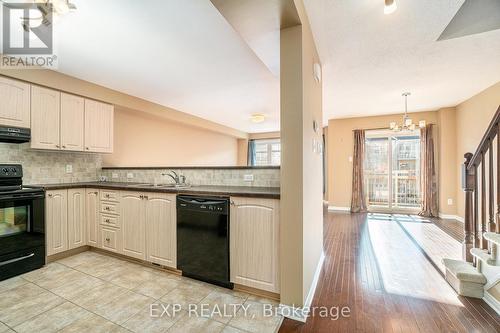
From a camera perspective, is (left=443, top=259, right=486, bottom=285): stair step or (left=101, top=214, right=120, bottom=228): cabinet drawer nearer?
(left=443, top=259, right=486, bottom=285): stair step

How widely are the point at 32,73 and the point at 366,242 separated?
5095 millimetres

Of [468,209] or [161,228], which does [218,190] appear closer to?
[161,228]

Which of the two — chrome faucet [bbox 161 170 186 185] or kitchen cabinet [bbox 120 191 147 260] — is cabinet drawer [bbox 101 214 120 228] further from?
chrome faucet [bbox 161 170 186 185]

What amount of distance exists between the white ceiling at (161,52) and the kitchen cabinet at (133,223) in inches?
65.4

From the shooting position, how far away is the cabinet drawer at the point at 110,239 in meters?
2.84

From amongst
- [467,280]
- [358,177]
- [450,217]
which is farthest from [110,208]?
[450,217]

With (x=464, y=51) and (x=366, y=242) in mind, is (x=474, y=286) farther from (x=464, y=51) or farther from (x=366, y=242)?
(x=464, y=51)

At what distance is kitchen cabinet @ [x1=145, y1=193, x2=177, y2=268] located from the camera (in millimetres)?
2418

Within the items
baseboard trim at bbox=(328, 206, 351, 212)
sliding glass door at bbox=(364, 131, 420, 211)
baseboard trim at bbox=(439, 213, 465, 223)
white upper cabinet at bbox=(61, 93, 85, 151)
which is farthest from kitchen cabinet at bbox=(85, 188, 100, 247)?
baseboard trim at bbox=(439, 213, 465, 223)

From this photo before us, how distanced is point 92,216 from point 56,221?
1.24 ft

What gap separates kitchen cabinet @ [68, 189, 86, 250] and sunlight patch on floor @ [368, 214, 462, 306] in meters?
3.74

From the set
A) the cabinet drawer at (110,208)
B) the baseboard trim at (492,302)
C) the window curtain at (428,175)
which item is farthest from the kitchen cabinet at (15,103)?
the window curtain at (428,175)

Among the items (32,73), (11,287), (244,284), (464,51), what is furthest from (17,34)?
(464,51)

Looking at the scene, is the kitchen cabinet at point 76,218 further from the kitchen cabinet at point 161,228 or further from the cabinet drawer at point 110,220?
the kitchen cabinet at point 161,228
